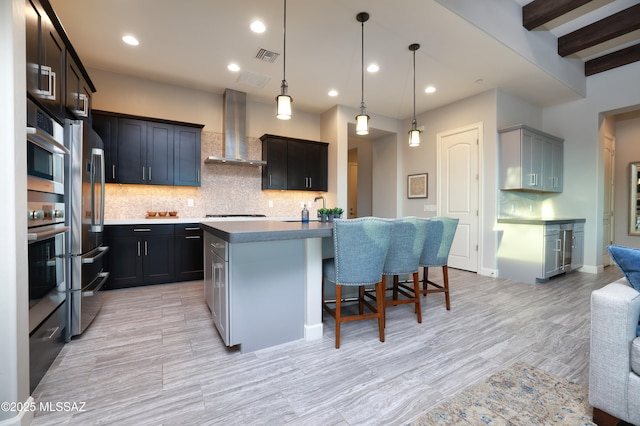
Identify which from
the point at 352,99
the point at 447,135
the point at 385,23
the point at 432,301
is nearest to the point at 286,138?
the point at 352,99

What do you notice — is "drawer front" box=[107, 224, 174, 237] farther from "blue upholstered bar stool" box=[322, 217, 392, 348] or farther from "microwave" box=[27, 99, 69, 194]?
"blue upholstered bar stool" box=[322, 217, 392, 348]

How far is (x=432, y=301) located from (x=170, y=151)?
411 cm

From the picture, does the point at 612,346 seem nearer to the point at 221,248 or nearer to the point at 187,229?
the point at 221,248

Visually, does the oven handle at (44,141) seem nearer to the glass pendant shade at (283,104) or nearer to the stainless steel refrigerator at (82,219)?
the stainless steel refrigerator at (82,219)

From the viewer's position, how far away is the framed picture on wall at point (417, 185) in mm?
5438

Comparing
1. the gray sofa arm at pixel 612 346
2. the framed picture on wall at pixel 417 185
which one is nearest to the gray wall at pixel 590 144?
the framed picture on wall at pixel 417 185

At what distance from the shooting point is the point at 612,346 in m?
1.26

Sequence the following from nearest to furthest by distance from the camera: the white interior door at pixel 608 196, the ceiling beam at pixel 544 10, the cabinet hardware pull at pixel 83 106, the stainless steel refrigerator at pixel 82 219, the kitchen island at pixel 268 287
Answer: the kitchen island at pixel 268 287
the stainless steel refrigerator at pixel 82 219
the cabinet hardware pull at pixel 83 106
the ceiling beam at pixel 544 10
the white interior door at pixel 608 196

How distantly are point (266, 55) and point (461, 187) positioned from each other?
3.78m

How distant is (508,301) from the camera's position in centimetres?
320

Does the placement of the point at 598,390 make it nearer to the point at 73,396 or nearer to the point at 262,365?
the point at 262,365

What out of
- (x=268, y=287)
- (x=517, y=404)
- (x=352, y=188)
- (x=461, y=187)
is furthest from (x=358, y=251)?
(x=352, y=188)

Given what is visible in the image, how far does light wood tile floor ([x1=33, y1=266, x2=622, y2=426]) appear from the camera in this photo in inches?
56.6

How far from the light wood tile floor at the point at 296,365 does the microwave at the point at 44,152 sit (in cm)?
121
